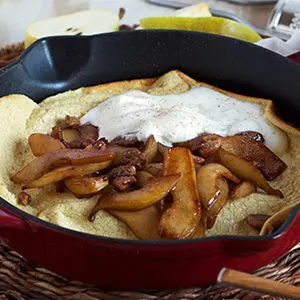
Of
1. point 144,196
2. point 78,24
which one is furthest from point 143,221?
point 78,24

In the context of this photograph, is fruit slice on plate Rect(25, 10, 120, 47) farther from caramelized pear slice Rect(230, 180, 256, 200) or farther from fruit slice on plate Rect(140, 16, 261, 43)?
caramelized pear slice Rect(230, 180, 256, 200)

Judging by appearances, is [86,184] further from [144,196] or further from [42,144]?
[42,144]

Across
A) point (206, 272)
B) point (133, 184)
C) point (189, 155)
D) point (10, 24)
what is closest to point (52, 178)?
point (133, 184)

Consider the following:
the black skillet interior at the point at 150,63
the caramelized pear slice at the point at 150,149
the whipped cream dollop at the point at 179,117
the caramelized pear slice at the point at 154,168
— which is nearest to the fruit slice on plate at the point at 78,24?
the black skillet interior at the point at 150,63

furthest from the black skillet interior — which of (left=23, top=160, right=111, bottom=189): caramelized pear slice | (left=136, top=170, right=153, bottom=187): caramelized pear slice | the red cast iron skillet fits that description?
(left=136, top=170, right=153, bottom=187): caramelized pear slice

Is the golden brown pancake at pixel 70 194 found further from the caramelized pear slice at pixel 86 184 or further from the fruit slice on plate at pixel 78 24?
the fruit slice on plate at pixel 78 24

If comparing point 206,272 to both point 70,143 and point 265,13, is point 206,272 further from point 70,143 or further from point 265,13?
point 265,13
